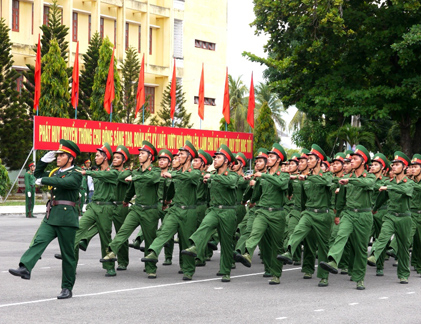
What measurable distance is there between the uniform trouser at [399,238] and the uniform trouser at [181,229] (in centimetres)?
286

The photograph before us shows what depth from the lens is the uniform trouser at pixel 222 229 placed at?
1175cm

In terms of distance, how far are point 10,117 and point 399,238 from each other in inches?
1069

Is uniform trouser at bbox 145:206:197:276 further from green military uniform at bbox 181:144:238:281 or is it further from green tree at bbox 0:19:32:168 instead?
green tree at bbox 0:19:32:168

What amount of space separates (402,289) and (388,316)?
2491mm

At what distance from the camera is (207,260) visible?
14641 mm

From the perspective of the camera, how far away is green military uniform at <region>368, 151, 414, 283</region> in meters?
12.0

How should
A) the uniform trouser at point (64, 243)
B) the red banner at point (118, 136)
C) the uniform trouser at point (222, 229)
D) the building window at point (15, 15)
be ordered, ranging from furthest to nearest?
the building window at point (15, 15) → the red banner at point (118, 136) → the uniform trouser at point (222, 229) → the uniform trouser at point (64, 243)

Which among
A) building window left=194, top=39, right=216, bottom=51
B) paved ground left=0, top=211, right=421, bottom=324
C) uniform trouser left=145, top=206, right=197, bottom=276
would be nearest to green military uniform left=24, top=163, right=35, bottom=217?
paved ground left=0, top=211, right=421, bottom=324

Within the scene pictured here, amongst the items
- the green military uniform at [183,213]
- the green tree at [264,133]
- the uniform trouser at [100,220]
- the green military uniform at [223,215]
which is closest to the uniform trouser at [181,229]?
the green military uniform at [183,213]

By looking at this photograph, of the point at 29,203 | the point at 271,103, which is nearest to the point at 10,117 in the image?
the point at 29,203

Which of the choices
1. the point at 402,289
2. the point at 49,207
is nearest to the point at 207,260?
the point at 402,289

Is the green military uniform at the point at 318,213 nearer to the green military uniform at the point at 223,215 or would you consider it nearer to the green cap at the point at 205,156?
the green military uniform at the point at 223,215

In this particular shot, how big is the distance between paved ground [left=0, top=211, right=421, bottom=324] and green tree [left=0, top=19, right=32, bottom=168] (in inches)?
928

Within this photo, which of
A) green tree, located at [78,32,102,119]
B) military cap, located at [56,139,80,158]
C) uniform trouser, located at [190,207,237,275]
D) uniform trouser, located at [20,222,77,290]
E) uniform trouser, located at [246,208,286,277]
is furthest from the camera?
green tree, located at [78,32,102,119]
